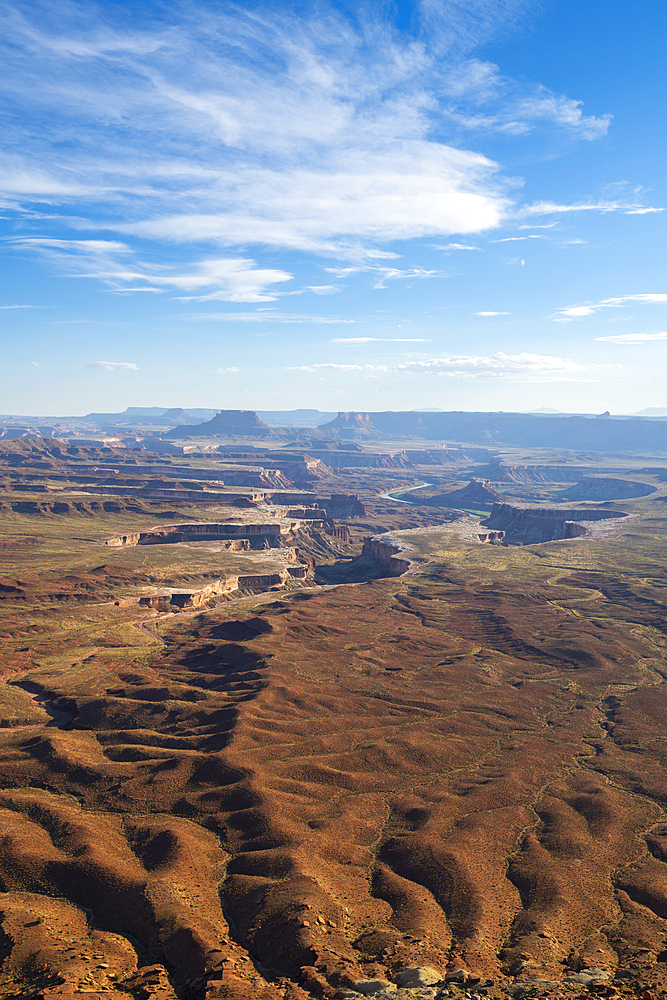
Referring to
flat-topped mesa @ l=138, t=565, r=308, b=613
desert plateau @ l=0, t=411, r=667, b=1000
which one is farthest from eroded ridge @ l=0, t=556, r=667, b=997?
flat-topped mesa @ l=138, t=565, r=308, b=613

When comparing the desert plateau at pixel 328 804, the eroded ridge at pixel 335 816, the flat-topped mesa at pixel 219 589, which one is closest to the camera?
the desert plateau at pixel 328 804

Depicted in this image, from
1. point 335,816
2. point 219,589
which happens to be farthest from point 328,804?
point 219,589

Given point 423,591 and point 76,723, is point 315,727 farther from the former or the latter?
point 423,591

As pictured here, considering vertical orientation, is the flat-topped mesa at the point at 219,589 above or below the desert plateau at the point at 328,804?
below

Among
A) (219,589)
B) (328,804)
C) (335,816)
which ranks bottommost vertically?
(219,589)

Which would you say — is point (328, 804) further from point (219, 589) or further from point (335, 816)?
point (219, 589)

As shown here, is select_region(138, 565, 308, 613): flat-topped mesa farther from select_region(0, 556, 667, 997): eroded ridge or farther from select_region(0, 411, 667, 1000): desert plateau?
select_region(0, 556, 667, 997): eroded ridge

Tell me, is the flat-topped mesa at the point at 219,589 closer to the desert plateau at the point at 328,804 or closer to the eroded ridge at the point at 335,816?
the desert plateau at the point at 328,804

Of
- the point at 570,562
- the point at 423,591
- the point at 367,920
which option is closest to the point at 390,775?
the point at 367,920

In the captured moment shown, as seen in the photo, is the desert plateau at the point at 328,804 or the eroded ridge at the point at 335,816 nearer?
the desert plateau at the point at 328,804

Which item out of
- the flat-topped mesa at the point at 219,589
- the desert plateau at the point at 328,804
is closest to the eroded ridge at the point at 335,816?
the desert plateau at the point at 328,804

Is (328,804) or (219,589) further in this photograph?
(219,589)
